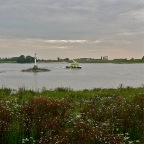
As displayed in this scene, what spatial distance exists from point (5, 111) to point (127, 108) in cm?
377

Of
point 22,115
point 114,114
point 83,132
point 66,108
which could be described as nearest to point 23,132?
point 22,115

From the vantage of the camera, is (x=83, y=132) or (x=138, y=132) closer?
(x=83, y=132)

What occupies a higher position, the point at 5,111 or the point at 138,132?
the point at 5,111

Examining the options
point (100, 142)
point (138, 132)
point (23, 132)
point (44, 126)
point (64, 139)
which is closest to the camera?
point (64, 139)

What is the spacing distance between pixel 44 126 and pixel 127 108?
314cm

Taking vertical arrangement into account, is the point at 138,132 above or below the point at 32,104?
below

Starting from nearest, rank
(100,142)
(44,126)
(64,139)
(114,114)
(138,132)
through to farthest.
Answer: (64,139) → (100,142) → (44,126) → (138,132) → (114,114)

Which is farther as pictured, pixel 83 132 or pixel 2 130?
pixel 2 130

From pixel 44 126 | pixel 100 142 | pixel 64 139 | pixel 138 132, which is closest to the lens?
pixel 64 139

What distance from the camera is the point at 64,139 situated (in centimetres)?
704

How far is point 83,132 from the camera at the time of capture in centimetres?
726

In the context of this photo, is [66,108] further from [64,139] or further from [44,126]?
[64,139]

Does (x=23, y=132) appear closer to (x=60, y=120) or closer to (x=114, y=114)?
(x=60, y=120)

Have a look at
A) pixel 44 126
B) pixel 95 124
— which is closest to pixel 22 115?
pixel 44 126
